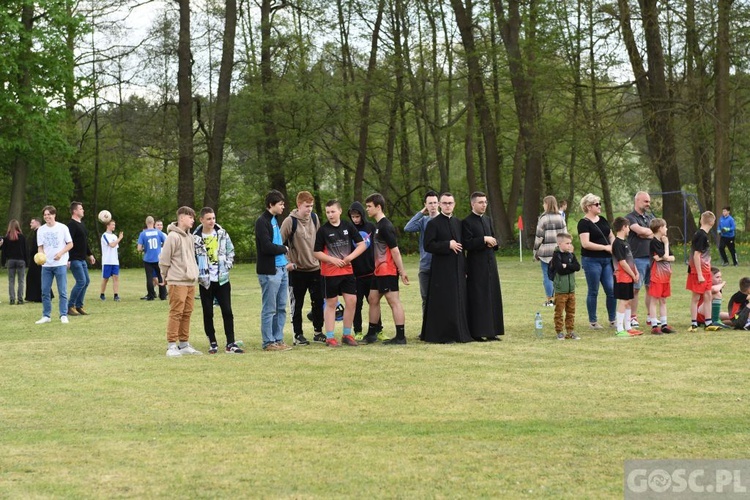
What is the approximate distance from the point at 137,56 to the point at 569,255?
34.3 metres

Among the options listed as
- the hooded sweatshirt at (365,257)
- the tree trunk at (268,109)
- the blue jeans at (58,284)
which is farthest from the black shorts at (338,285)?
the tree trunk at (268,109)

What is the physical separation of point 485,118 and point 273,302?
101 feet

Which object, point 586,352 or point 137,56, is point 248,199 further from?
point 586,352

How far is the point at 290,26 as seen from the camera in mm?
49281

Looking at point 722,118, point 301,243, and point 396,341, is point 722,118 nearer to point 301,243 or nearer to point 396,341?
point 396,341

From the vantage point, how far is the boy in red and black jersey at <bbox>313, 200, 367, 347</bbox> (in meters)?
13.2

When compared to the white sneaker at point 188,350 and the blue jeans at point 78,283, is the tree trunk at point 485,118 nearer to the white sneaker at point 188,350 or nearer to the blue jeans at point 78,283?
the blue jeans at point 78,283

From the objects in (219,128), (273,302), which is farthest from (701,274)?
(219,128)

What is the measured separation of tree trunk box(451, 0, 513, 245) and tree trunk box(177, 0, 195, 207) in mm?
10262

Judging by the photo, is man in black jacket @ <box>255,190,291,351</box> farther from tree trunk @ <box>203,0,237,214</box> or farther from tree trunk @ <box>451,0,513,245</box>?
tree trunk @ <box>203,0,237,214</box>

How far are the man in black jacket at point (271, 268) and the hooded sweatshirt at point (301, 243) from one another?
0.57 meters

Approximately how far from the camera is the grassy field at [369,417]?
6391 mm

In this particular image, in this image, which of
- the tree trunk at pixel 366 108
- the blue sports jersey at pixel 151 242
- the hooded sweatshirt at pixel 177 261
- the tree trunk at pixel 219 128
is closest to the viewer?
the hooded sweatshirt at pixel 177 261

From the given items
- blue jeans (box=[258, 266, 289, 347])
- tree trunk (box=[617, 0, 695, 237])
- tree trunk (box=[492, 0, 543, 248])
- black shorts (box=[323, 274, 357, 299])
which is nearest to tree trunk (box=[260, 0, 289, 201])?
tree trunk (box=[492, 0, 543, 248])
